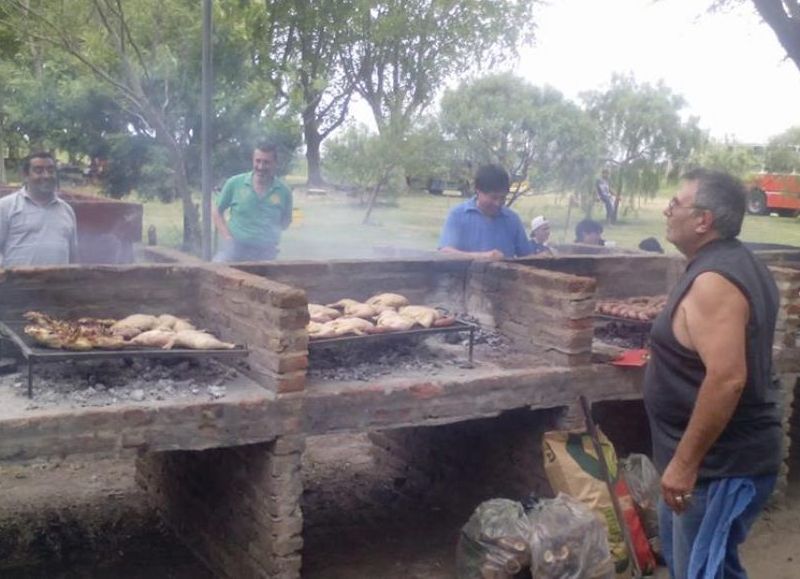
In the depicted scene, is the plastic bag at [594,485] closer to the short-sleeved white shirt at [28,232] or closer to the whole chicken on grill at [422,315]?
the whole chicken on grill at [422,315]

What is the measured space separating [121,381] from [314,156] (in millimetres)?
19376

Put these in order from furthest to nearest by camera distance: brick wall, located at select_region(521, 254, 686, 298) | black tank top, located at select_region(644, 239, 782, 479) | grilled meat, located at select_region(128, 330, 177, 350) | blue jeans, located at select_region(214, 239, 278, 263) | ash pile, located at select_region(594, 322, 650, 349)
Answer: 1. blue jeans, located at select_region(214, 239, 278, 263)
2. brick wall, located at select_region(521, 254, 686, 298)
3. ash pile, located at select_region(594, 322, 650, 349)
4. grilled meat, located at select_region(128, 330, 177, 350)
5. black tank top, located at select_region(644, 239, 782, 479)

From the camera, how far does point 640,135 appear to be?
26453mm

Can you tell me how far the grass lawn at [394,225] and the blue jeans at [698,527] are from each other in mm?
9767

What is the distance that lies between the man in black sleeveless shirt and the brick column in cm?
186

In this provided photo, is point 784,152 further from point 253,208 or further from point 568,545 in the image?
point 568,545

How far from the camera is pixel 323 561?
17.4ft

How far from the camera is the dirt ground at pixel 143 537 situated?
5.10 m

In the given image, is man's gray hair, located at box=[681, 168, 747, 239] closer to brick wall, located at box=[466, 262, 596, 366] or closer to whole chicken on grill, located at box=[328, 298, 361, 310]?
brick wall, located at box=[466, 262, 596, 366]

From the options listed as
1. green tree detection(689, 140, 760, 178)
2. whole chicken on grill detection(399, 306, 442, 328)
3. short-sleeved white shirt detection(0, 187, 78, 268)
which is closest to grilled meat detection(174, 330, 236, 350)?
whole chicken on grill detection(399, 306, 442, 328)

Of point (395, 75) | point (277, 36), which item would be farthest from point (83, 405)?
point (395, 75)

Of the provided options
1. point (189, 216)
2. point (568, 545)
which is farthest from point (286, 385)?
point (189, 216)

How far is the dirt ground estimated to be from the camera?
510 cm

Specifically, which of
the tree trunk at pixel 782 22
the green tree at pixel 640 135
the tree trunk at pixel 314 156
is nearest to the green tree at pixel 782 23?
the tree trunk at pixel 782 22
